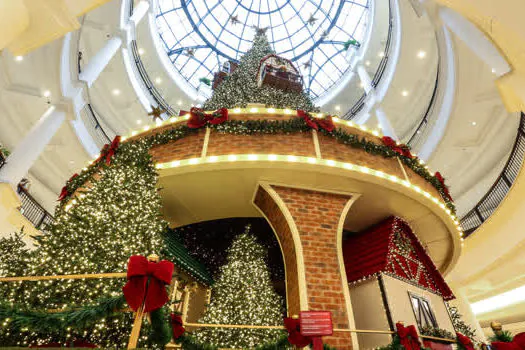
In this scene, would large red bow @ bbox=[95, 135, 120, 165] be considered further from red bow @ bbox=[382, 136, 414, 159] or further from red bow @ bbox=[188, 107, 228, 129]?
red bow @ bbox=[382, 136, 414, 159]

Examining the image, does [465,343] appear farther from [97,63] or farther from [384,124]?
[97,63]

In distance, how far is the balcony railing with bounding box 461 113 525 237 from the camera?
9.75 meters

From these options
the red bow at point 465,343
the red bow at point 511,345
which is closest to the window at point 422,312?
the red bow at point 465,343

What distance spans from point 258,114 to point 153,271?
4222mm

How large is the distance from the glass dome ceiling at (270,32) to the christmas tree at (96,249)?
1674cm

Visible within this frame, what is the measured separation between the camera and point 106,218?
4.14 m

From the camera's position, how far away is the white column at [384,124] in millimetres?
13703

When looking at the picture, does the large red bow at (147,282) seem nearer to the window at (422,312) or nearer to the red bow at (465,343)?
the red bow at (465,343)

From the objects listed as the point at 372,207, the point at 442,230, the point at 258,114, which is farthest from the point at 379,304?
the point at 258,114

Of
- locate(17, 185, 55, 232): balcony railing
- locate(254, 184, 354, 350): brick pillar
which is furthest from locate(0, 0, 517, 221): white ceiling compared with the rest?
locate(254, 184, 354, 350): brick pillar

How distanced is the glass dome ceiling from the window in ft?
52.5

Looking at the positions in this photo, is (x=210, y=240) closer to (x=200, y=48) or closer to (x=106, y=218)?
(x=106, y=218)

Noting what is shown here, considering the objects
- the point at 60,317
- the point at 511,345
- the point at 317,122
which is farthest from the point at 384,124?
the point at 60,317

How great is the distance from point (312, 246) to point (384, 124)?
1113 cm
